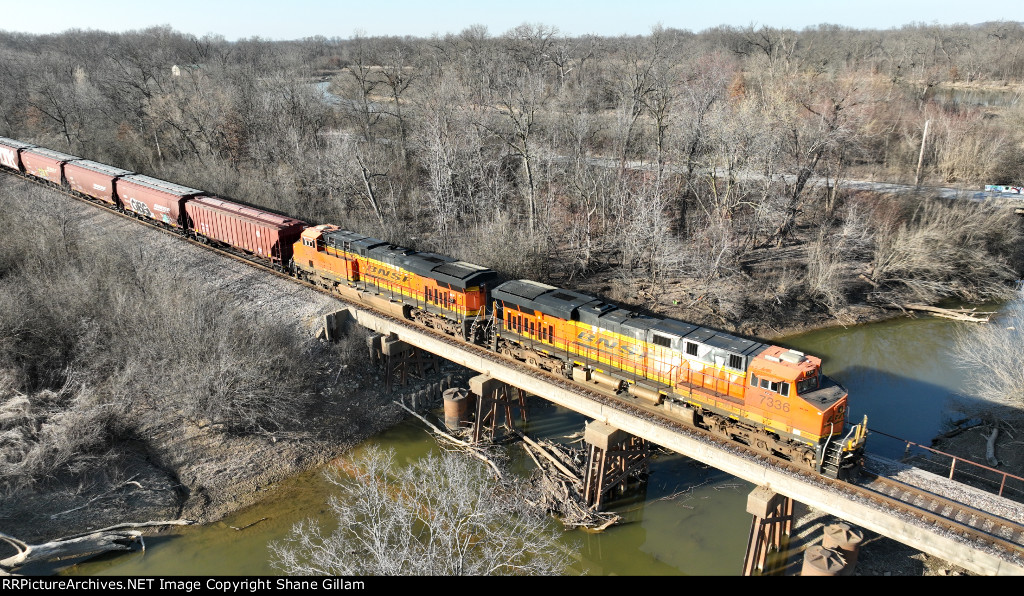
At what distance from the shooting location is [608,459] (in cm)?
1836

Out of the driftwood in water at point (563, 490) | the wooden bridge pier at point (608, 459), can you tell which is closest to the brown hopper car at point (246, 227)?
the driftwood in water at point (563, 490)

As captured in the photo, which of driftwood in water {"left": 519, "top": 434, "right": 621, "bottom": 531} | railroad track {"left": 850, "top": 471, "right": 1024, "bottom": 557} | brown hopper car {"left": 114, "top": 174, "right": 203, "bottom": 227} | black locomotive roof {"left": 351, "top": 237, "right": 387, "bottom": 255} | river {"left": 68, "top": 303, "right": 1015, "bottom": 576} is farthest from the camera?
brown hopper car {"left": 114, "top": 174, "right": 203, "bottom": 227}

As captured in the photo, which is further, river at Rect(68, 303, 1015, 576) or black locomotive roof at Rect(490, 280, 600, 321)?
black locomotive roof at Rect(490, 280, 600, 321)

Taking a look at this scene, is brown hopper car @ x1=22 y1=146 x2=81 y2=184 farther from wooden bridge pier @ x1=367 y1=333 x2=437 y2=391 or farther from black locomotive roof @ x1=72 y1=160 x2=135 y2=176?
wooden bridge pier @ x1=367 y1=333 x2=437 y2=391

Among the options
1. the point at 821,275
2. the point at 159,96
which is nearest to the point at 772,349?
the point at 821,275

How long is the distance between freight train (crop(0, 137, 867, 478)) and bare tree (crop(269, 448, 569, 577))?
4946mm

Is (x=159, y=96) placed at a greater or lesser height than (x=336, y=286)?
greater

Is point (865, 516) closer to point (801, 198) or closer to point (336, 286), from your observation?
point (336, 286)

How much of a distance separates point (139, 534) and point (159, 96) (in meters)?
57.4

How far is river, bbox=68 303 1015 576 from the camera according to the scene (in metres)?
16.8

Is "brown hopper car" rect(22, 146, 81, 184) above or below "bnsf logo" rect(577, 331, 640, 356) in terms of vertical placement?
above

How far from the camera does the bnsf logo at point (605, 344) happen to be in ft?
58.0

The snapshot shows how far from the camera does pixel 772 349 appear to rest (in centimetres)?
1570

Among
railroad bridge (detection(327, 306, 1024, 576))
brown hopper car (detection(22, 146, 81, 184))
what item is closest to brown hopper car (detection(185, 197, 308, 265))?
railroad bridge (detection(327, 306, 1024, 576))
